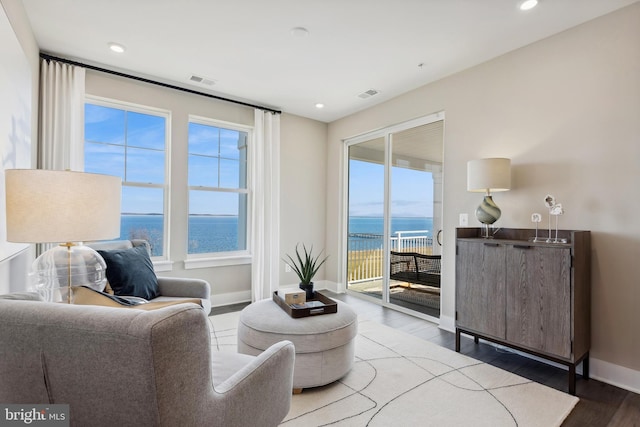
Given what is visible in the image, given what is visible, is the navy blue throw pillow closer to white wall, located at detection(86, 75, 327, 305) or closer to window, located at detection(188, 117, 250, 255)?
white wall, located at detection(86, 75, 327, 305)

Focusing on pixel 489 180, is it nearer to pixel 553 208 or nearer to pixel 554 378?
pixel 553 208

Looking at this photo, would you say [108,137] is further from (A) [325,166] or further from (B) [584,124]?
(B) [584,124]

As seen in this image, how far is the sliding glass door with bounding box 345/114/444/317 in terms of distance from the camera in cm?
366

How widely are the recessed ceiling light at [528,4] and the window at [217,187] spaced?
3.24m

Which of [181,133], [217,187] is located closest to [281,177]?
[217,187]

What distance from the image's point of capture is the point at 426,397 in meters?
2.06

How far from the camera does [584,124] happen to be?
7.95ft

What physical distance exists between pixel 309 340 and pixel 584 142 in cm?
249

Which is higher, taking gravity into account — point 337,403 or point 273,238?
point 273,238

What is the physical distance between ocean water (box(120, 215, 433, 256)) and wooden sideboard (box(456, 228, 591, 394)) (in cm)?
102

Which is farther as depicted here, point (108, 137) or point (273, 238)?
point (273, 238)

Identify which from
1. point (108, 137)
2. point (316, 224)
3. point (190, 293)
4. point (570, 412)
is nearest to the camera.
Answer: point (570, 412)

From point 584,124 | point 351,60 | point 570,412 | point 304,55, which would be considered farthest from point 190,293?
point 584,124

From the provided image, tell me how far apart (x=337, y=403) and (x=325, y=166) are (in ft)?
12.1
